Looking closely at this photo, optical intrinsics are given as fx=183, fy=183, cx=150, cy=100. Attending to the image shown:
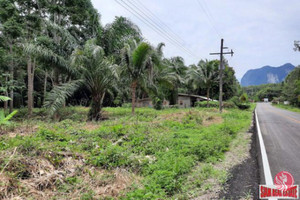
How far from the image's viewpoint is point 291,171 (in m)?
3.78

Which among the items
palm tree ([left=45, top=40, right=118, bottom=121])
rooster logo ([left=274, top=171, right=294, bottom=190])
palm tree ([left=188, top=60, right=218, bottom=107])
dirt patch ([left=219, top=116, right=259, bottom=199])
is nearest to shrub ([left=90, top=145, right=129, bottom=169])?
dirt patch ([left=219, top=116, right=259, bottom=199])

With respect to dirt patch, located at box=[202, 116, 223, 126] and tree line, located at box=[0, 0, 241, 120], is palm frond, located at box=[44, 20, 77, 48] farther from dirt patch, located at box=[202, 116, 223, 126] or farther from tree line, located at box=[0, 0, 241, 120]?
dirt patch, located at box=[202, 116, 223, 126]

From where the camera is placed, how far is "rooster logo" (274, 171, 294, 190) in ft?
10.4

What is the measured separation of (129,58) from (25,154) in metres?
8.11

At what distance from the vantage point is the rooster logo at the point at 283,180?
3.19 meters

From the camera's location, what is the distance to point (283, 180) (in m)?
3.43

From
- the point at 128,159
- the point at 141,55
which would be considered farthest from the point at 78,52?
the point at 128,159

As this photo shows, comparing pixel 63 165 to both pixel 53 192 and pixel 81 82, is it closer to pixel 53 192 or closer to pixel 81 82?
pixel 53 192

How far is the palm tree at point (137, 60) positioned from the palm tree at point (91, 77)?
1.36 metres

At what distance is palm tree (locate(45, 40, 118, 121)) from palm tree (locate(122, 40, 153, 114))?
136cm

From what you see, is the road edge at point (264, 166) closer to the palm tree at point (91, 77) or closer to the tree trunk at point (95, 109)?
the palm tree at point (91, 77)

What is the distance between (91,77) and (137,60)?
107 inches

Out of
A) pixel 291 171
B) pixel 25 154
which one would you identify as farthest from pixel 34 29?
pixel 291 171
